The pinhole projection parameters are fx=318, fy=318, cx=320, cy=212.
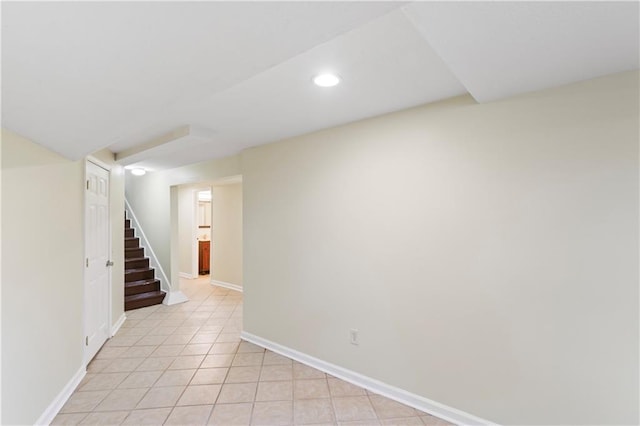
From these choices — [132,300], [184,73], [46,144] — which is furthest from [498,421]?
[132,300]

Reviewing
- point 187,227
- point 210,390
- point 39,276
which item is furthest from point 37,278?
point 187,227

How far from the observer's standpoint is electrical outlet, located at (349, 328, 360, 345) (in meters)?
2.63

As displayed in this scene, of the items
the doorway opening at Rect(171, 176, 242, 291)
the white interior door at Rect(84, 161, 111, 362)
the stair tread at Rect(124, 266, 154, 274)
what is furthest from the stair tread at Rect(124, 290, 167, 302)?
the white interior door at Rect(84, 161, 111, 362)

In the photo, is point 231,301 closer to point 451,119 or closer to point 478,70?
point 451,119

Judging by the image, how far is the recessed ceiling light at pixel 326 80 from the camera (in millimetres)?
1792

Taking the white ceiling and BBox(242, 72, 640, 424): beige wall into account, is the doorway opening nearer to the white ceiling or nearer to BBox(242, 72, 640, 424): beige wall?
BBox(242, 72, 640, 424): beige wall

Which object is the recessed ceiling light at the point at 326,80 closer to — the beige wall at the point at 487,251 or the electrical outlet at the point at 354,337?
the beige wall at the point at 487,251

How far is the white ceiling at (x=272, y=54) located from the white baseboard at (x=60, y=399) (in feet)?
5.78

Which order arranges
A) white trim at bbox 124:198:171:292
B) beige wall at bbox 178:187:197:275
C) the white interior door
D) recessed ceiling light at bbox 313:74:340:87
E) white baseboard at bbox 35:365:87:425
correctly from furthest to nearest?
beige wall at bbox 178:187:197:275
white trim at bbox 124:198:171:292
the white interior door
white baseboard at bbox 35:365:87:425
recessed ceiling light at bbox 313:74:340:87

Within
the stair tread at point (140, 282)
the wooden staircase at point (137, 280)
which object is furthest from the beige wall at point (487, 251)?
the stair tread at point (140, 282)

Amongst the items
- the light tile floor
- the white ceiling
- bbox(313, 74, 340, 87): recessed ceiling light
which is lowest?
the light tile floor

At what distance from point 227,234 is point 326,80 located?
4923 millimetres

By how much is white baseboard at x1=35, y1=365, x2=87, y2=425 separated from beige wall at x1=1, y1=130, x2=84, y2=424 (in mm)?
42

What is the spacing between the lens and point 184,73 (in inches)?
46.5
